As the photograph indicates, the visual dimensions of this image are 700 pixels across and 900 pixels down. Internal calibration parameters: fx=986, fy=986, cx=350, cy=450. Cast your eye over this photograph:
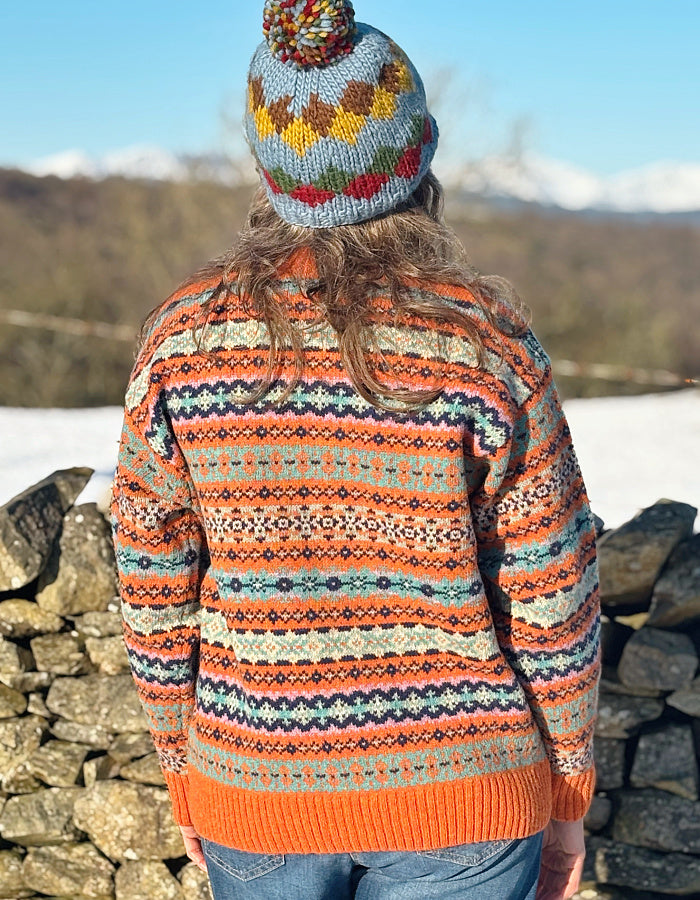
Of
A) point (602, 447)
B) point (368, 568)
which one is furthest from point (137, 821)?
point (602, 447)

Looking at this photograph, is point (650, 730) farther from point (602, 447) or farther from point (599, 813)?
point (602, 447)

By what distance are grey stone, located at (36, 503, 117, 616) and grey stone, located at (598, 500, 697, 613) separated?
117 cm

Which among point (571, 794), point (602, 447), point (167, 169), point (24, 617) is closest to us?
point (571, 794)

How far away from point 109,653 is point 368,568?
1389 millimetres

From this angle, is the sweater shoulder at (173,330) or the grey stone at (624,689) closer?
the sweater shoulder at (173,330)

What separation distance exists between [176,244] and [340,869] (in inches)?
733

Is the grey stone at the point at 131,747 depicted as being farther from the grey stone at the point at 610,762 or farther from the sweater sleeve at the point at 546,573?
the sweater sleeve at the point at 546,573

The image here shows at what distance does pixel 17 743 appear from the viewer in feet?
7.98

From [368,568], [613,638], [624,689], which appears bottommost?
[624,689]

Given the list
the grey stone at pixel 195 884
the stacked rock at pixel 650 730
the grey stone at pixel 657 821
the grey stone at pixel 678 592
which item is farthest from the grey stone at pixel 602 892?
the grey stone at pixel 195 884

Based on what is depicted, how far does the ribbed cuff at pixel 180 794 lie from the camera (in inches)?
55.1

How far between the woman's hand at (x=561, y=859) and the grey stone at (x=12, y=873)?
1.51 m

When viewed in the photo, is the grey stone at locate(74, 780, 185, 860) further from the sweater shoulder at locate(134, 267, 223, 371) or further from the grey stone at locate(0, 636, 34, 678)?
the sweater shoulder at locate(134, 267, 223, 371)

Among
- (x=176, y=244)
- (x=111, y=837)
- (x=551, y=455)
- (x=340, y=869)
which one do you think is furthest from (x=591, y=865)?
(x=176, y=244)
